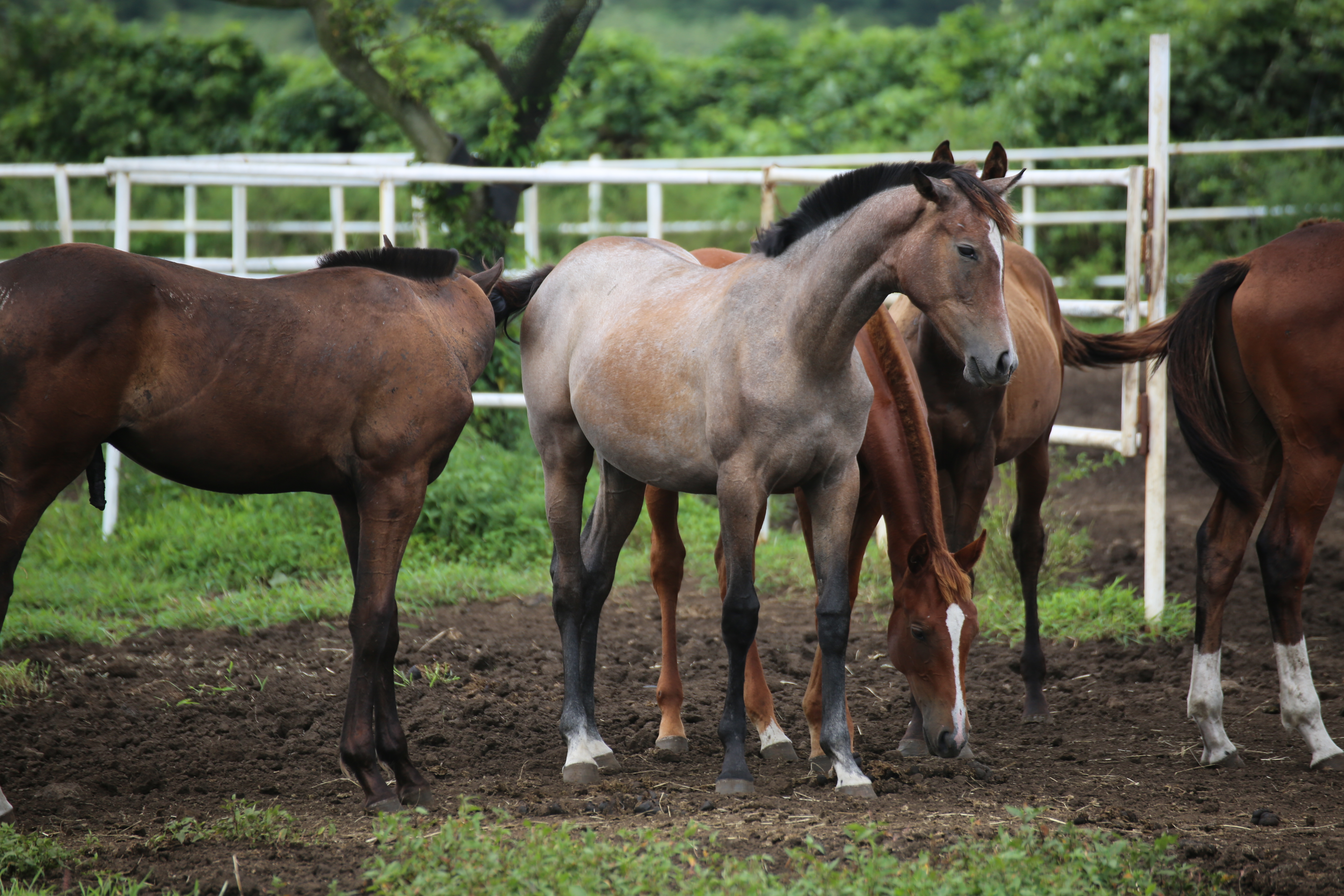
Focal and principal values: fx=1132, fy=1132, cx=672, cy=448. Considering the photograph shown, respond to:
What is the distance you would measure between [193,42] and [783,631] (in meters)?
14.8

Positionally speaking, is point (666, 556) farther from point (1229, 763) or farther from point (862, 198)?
point (1229, 763)

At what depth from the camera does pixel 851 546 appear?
402 cm

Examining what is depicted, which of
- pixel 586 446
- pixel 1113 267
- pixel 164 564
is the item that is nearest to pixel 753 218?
pixel 1113 267

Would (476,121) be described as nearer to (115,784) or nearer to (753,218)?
(753,218)

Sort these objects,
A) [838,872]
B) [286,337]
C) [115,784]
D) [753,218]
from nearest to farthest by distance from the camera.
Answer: [838,872]
[286,337]
[115,784]
[753,218]

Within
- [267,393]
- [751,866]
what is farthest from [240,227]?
[751,866]

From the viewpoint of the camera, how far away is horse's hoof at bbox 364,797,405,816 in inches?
129

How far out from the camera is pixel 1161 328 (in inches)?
178

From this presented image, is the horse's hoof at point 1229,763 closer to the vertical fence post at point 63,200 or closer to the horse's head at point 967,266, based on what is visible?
the horse's head at point 967,266

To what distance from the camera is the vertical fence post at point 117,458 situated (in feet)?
21.3

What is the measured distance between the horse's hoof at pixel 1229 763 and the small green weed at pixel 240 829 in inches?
119

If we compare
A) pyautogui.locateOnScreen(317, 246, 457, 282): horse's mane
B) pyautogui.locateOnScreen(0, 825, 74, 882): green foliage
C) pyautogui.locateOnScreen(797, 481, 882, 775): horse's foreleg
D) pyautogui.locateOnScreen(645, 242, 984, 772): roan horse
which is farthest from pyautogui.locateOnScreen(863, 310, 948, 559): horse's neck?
pyautogui.locateOnScreen(0, 825, 74, 882): green foliage

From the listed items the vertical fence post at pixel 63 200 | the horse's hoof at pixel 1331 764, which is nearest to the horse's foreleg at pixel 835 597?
the horse's hoof at pixel 1331 764

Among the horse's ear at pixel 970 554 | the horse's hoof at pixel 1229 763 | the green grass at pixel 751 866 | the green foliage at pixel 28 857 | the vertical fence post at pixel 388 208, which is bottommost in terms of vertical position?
the horse's hoof at pixel 1229 763
